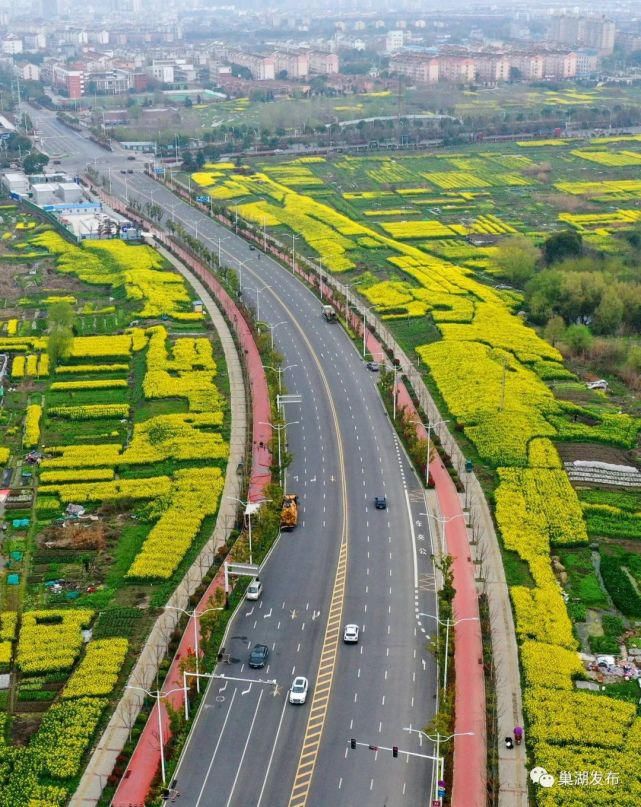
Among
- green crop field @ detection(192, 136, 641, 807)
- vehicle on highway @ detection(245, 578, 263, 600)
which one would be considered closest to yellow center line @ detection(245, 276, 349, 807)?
vehicle on highway @ detection(245, 578, 263, 600)

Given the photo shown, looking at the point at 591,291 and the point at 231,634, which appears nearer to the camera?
the point at 231,634

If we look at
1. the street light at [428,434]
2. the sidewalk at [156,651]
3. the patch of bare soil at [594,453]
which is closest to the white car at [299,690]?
the sidewalk at [156,651]

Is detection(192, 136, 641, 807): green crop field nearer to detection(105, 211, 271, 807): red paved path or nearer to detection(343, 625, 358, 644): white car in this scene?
detection(343, 625, 358, 644): white car

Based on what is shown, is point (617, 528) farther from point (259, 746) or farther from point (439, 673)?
point (259, 746)

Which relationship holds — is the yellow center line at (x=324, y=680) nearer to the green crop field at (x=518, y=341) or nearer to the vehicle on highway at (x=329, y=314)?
the green crop field at (x=518, y=341)

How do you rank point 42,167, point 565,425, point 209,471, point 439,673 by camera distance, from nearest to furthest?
1. point 439,673
2. point 209,471
3. point 565,425
4. point 42,167

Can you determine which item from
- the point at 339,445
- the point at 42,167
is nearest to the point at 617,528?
the point at 339,445
